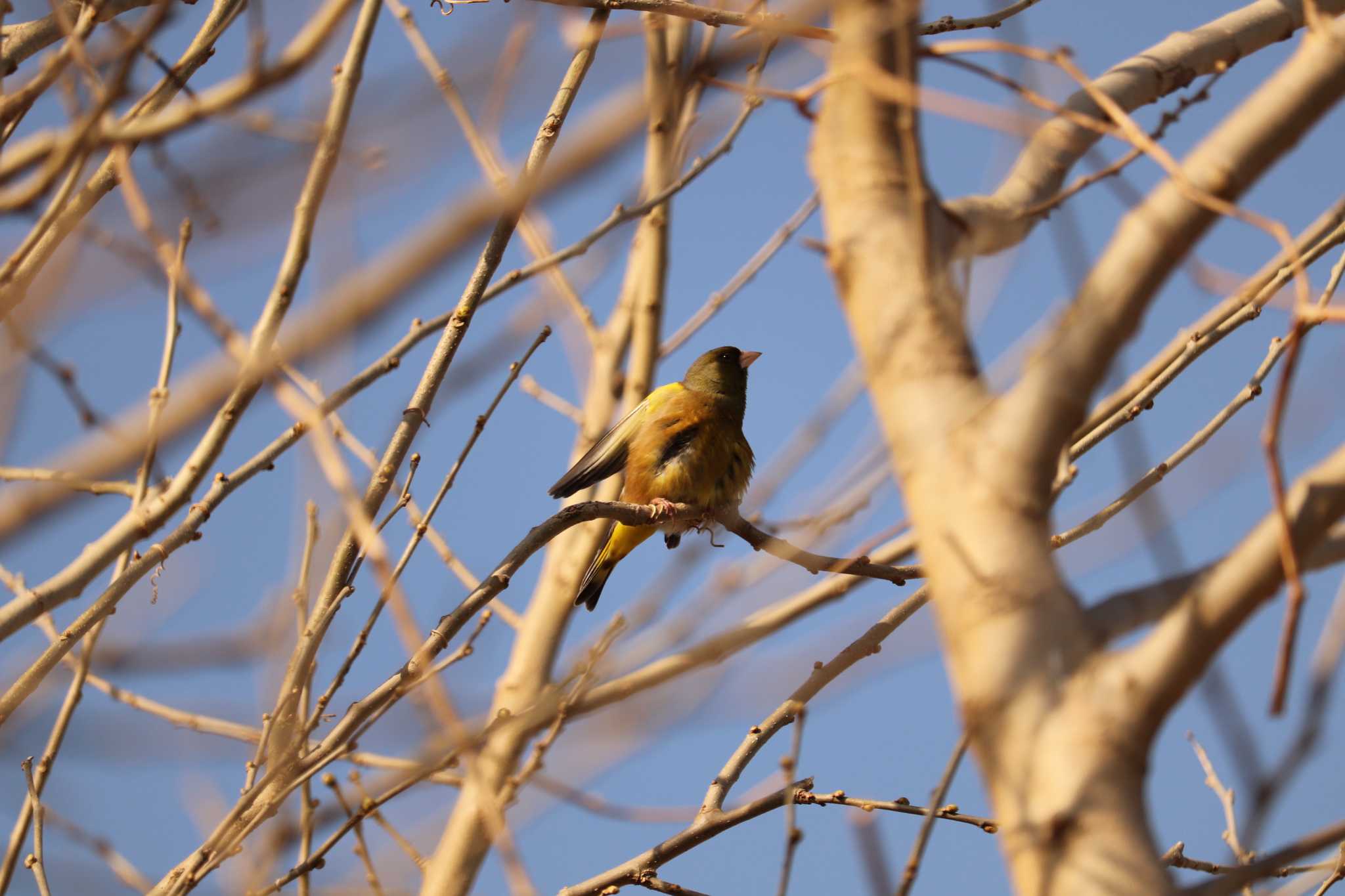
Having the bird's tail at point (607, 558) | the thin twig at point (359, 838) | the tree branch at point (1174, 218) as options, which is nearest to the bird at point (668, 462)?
the bird's tail at point (607, 558)

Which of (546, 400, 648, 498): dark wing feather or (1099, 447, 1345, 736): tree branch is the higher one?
(546, 400, 648, 498): dark wing feather

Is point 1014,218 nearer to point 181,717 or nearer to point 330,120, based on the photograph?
point 330,120

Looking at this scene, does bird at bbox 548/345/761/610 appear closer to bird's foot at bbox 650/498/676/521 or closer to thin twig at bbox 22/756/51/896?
bird's foot at bbox 650/498/676/521

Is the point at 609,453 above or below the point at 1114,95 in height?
above

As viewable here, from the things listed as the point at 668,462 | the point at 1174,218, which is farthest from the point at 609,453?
the point at 1174,218

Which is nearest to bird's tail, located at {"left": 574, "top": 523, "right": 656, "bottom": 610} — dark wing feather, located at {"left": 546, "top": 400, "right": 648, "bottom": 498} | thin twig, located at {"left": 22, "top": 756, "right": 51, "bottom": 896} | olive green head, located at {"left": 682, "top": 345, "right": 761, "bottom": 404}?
dark wing feather, located at {"left": 546, "top": 400, "right": 648, "bottom": 498}

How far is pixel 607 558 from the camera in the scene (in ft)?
17.9

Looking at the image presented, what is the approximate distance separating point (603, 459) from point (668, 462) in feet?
1.39

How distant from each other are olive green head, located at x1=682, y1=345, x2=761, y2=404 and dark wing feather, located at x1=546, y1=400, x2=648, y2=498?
63 centimetres

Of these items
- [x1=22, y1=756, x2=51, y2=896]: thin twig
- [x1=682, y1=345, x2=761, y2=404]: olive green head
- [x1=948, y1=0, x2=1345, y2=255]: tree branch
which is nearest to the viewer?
[x1=948, y1=0, x2=1345, y2=255]: tree branch

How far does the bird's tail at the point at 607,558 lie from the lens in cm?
533

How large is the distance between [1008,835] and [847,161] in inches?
37.1

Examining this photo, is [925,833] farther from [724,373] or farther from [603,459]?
[724,373]

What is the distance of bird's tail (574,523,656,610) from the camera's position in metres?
5.33
